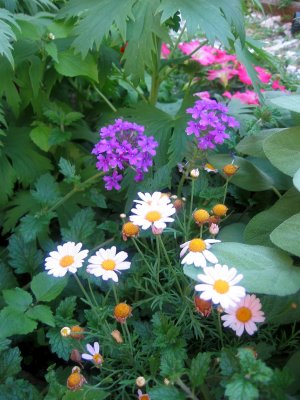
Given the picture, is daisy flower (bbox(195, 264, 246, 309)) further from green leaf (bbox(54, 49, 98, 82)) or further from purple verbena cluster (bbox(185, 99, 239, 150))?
green leaf (bbox(54, 49, 98, 82))

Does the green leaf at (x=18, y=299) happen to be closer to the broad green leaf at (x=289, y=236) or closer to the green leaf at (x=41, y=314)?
the green leaf at (x=41, y=314)

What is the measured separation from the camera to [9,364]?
2.83 ft

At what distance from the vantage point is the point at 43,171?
50.4 inches

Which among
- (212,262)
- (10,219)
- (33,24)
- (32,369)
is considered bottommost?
(32,369)

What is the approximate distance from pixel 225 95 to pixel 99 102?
51 centimetres

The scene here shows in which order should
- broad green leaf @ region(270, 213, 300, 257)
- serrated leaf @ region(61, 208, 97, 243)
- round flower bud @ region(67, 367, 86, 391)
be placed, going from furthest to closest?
1. serrated leaf @ region(61, 208, 97, 243)
2. broad green leaf @ region(270, 213, 300, 257)
3. round flower bud @ region(67, 367, 86, 391)

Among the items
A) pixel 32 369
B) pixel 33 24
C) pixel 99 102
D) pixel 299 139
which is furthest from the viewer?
pixel 99 102

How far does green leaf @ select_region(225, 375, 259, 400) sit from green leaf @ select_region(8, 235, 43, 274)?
0.59 m

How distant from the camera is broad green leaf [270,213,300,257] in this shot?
802 millimetres

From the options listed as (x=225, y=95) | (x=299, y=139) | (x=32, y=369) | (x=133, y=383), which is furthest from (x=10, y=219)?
(x=225, y=95)

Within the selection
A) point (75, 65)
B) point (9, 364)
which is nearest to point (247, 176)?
point (75, 65)

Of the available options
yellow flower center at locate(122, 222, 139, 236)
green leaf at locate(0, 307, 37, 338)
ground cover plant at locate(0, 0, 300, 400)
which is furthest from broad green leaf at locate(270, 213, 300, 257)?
green leaf at locate(0, 307, 37, 338)

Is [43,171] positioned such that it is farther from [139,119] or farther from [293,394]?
[293,394]

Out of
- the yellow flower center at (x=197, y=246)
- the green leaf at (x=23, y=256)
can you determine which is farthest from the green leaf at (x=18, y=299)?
the yellow flower center at (x=197, y=246)
